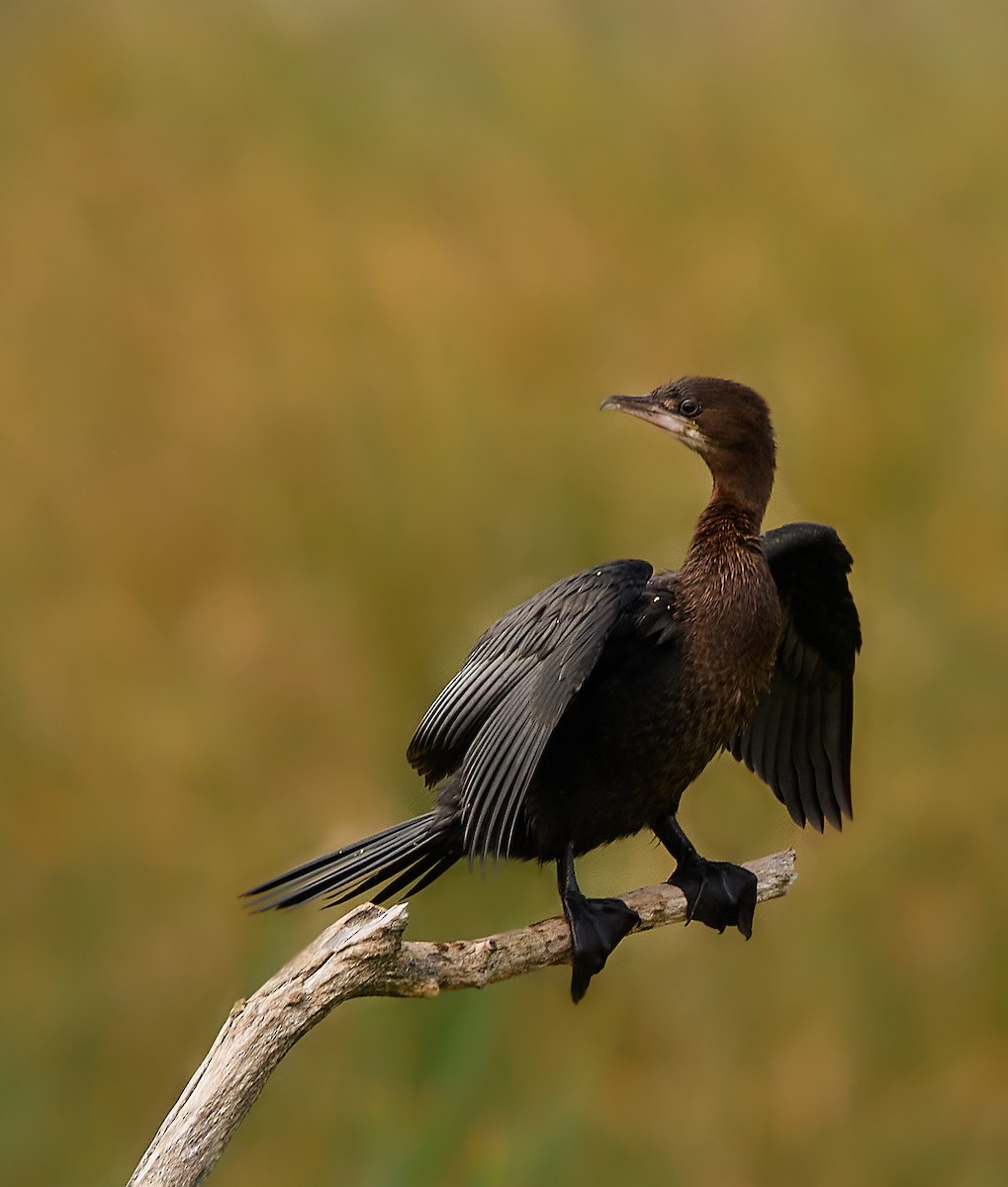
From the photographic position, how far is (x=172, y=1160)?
228cm

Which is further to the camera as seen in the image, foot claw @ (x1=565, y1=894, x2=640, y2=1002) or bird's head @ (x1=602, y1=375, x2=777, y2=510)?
bird's head @ (x1=602, y1=375, x2=777, y2=510)

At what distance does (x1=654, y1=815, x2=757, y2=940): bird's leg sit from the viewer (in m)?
2.95

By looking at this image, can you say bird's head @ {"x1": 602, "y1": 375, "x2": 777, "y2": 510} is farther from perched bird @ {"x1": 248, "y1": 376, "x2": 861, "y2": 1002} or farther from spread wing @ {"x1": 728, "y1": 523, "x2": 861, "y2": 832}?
spread wing @ {"x1": 728, "y1": 523, "x2": 861, "y2": 832}

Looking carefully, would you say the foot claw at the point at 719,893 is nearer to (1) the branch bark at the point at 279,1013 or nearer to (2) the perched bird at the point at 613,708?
(2) the perched bird at the point at 613,708

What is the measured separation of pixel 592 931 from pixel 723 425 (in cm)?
91

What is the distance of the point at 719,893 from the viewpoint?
9.70ft

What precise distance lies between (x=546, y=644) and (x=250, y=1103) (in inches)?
32.5

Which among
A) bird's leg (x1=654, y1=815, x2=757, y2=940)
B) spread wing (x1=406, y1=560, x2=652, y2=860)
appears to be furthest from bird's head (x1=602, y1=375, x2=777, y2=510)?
bird's leg (x1=654, y1=815, x2=757, y2=940)

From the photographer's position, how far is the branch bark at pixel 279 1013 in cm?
230

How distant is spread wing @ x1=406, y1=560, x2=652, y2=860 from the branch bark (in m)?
0.27

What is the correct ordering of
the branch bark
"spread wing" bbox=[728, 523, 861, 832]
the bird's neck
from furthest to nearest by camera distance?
"spread wing" bbox=[728, 523, 861, 832] → the bird's neck → the branch bark

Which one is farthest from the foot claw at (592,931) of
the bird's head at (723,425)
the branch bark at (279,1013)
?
the bird's head at (723,425)

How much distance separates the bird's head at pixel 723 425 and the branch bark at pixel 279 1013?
40.3 inches

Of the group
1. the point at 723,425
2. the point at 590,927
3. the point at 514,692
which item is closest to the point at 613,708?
the point at 514,692
